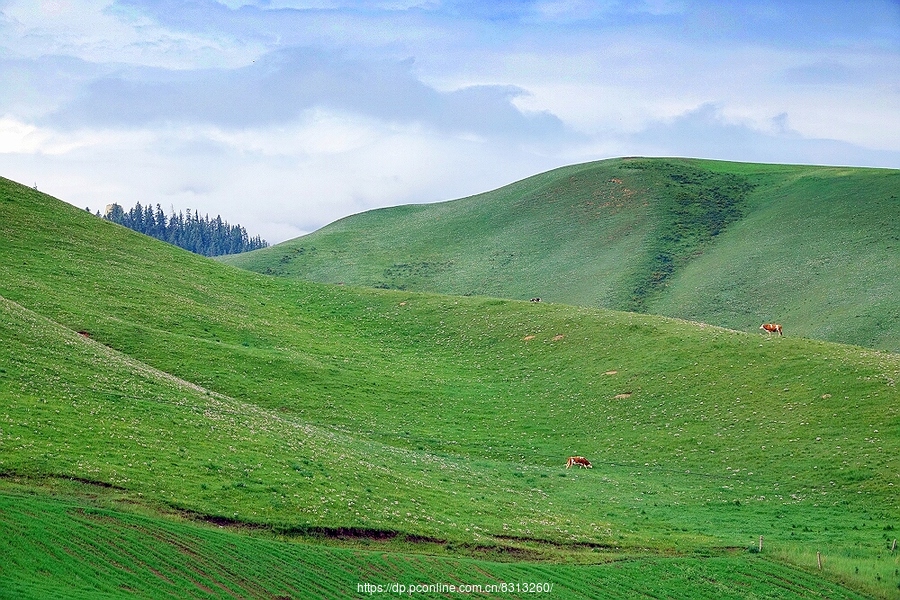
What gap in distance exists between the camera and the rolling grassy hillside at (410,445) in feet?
97.6

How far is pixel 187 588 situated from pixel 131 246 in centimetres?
6502

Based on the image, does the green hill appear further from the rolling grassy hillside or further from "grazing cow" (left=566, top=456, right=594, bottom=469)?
"grazing cow" (left=566, top=456, right=594, bottom=469)

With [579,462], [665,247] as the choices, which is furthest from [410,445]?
[665,247]

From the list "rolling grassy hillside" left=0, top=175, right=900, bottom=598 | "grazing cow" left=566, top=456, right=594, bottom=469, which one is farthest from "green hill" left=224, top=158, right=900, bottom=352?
"grazing cow" left=566, top=456, right=594, bottom=469

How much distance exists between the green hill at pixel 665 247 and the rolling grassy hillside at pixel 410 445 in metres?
32.6

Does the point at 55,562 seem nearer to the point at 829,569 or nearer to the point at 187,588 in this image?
the point at 187,588

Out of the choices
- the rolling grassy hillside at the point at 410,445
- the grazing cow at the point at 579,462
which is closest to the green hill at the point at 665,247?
the rolling grassy hillside at the point at 410,445

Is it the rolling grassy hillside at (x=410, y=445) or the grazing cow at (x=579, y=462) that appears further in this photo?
the grazing cow at (x=579, y=462)

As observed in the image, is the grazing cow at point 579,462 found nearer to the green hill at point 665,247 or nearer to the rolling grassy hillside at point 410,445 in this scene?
the rolling grassy hillside at point 410,445

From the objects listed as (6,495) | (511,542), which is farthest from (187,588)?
(511,542)

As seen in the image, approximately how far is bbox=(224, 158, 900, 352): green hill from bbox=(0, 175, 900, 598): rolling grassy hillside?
3264 cm

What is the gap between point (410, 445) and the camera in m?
51.4

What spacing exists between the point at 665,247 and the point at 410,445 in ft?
264

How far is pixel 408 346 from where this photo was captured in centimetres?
7262
